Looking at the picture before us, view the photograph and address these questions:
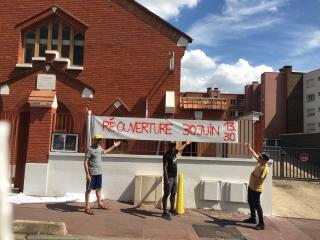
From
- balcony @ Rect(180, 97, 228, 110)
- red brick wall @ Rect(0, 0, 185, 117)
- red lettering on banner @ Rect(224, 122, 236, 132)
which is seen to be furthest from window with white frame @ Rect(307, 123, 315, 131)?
red lettering on banner @ Rect(224, 122, 236, 132)

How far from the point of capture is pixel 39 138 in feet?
37.2

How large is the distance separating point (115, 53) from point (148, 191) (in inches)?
275

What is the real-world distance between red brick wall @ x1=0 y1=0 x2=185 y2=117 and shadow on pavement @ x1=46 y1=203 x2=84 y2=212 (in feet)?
19.7

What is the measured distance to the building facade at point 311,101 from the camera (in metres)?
55.1

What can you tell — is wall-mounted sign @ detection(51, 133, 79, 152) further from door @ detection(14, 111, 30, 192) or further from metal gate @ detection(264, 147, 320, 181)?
metal gate @ detection(264, 147, 320, 181)

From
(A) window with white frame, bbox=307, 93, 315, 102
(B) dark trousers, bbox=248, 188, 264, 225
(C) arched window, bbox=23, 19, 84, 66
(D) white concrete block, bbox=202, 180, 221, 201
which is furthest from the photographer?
(A) window with white frame, bbox=307, 93, 315, 102

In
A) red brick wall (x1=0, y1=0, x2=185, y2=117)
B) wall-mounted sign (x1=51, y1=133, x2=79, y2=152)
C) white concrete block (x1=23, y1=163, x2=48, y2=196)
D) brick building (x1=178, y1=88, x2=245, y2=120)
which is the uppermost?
red brick wall (x1=0, y1=0, x2=185, y2=117)

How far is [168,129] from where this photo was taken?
11.6m

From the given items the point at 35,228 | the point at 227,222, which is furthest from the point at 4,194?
the point at 227,222

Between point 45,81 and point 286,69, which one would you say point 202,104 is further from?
point 286,69

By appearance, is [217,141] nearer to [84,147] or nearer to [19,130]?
[84,147]

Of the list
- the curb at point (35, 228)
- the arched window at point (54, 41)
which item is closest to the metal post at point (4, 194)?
the curb at point (35, 228)

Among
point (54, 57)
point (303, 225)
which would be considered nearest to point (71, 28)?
point (54, 57)

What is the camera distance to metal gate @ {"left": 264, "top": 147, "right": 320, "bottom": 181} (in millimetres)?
20203
